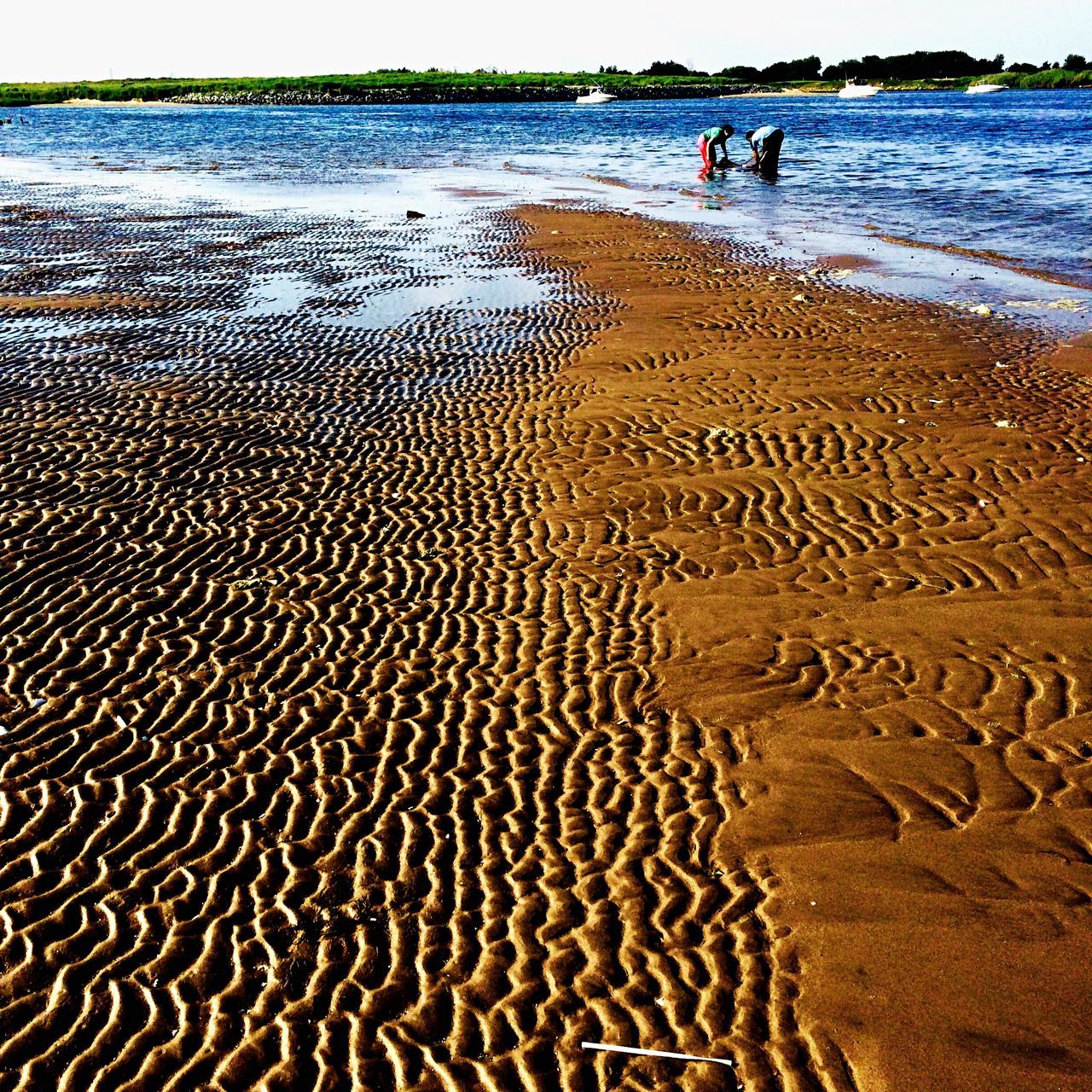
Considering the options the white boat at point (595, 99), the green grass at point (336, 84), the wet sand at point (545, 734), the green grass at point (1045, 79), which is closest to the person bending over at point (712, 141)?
the wet sand at point (545, 734)

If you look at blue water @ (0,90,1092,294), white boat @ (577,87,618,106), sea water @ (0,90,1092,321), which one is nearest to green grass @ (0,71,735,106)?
white boat @ (577,87,618,106)

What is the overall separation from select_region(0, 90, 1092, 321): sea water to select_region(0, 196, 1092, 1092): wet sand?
1017 cm

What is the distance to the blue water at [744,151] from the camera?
27.2m

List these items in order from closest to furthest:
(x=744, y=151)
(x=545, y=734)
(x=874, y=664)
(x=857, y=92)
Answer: (x=545, y=734), (x=874, y=664), (x=744, y=151), (x=857, y=92)

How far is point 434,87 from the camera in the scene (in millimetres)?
113438

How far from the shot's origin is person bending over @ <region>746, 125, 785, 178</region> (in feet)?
122

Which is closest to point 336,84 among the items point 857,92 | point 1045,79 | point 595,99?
point 595,99

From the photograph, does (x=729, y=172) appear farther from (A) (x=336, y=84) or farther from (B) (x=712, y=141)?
(A) (x=336, y=84)

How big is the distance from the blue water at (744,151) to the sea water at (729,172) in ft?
0.46

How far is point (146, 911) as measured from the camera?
4.83 metres

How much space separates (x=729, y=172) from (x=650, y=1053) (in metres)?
41.4

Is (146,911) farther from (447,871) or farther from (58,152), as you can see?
(58,152)

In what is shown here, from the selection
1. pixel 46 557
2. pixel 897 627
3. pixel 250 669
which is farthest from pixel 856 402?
pixel 46 557

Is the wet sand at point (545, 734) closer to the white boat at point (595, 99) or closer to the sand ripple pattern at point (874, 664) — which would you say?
the sand ripple pattern at point (874, 664)
